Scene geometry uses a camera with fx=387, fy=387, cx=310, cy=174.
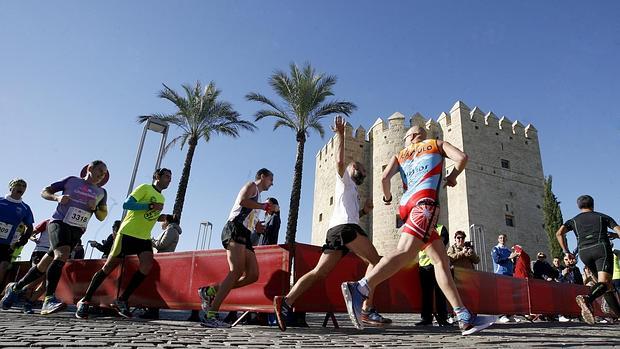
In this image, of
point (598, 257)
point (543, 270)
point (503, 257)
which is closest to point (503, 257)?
point (503, 257)

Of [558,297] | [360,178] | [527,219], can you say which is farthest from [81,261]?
[527,219]

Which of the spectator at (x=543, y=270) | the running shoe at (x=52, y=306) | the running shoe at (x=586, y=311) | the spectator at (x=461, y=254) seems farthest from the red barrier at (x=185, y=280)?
the spectator at (x=543, y=270)

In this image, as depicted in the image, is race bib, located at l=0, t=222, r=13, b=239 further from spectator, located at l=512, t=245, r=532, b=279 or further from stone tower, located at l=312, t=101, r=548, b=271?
stone tower, located at l=312, t=101, r=548, b=271

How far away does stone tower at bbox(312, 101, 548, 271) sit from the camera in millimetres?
28578

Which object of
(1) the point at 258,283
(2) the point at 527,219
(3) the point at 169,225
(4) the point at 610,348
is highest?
(2) the point at 527,219

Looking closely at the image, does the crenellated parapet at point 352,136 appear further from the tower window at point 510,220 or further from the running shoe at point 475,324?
the running shoe at point 475,324

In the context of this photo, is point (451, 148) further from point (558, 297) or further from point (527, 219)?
point (527, 219)

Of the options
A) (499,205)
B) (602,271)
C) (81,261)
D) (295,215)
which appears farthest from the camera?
(499,205)

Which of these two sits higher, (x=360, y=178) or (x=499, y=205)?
(x=499, y=205)

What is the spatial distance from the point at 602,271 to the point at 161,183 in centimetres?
575

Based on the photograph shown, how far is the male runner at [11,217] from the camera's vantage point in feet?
17.9

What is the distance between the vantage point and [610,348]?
250cm

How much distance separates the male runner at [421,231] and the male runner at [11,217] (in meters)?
5.18

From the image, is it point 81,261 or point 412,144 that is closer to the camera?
point 412,144
